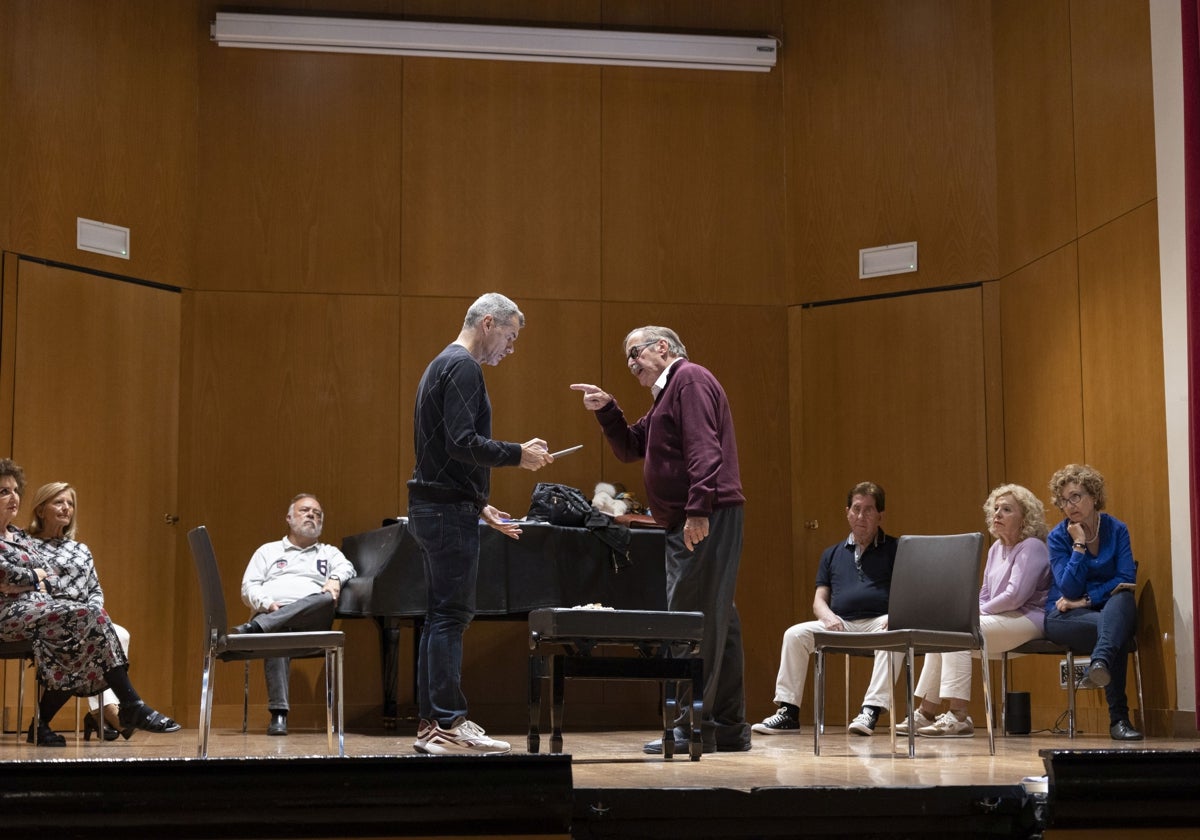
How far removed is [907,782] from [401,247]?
15.9 ft

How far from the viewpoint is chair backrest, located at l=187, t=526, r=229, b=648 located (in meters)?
4.41

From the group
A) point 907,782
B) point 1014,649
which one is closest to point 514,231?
point 1014,649

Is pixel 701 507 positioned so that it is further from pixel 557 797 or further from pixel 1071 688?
pixel 1071 688

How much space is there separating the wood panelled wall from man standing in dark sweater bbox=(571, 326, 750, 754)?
2.33 metres

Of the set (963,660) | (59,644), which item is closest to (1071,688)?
(963,660)

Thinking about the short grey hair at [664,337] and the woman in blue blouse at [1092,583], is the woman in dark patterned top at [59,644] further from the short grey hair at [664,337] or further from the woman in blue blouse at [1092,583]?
the woman in blue blouse at [1092,583]

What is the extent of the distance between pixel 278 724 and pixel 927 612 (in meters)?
2.83

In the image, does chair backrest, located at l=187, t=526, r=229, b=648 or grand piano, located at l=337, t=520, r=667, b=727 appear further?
grand piano, located at l=337, t=520, r=667, b=727

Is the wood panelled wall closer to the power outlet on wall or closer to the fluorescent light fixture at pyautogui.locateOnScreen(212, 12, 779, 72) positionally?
the fluorescent light fixture at pyautogui.locateOnScreen(212, 12, 779, 72)

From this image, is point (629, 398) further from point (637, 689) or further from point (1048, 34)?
point (1048, 34)

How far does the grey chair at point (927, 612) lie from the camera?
4.71 meters

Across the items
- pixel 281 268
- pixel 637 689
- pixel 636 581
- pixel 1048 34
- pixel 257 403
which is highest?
pixel 1048 34

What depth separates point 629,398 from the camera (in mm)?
7379

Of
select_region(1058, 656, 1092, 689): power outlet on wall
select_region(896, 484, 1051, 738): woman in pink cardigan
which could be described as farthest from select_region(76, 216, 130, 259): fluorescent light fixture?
select_region(1058, 656, 1092, 689): power outlet on wall
